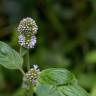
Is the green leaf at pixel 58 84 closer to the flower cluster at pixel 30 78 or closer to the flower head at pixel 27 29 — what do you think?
the flower cluster at pixel 30 78

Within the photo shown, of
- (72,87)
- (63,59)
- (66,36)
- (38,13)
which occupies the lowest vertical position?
(72,87)

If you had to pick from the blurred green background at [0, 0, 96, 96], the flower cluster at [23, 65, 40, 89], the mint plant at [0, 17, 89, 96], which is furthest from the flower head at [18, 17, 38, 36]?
the blurred green background at [0, 0, 96, 96]

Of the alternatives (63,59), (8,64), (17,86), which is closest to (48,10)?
(63,59)

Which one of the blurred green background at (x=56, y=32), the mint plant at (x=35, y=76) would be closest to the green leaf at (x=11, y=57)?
the mint plant at (x=35, y=76)

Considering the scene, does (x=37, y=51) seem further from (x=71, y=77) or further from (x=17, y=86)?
(x=71, y=77)

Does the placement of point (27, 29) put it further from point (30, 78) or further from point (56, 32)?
point (56, 32)

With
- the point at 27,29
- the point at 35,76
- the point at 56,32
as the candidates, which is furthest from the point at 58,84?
the point at 56,32
